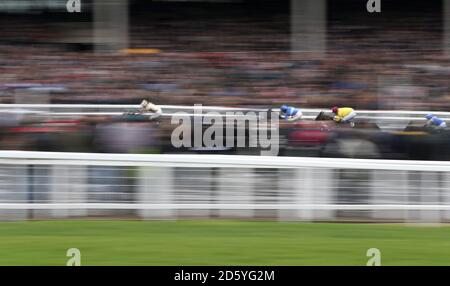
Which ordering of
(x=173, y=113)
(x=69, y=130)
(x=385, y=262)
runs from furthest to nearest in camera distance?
(x=173, y=113) < (x=69, y=130) < (x=385, y=262)

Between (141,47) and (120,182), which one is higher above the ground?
(141,47)

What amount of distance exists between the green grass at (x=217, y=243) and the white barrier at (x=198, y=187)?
14 centimetres

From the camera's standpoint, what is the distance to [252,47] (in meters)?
13.2

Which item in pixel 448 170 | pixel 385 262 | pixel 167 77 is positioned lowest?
pixel 385 262

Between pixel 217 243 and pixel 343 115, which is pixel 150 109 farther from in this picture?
pixel 217 243

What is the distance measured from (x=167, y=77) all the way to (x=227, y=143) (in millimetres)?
4033

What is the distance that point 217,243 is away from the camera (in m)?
5.14

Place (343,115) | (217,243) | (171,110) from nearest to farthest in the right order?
1. (217,243)
2. (343,115)
3. (171,110)

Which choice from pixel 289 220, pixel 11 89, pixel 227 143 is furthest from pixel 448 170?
pixel 11 89

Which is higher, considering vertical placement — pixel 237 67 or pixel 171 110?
pixel 237 67

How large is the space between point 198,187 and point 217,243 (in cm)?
80

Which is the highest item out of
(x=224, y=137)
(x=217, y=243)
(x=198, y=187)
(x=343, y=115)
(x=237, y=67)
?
(x=237, y=67)

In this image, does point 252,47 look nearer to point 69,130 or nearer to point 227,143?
point 227,143

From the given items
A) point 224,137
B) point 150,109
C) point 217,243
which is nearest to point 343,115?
point 224,137
